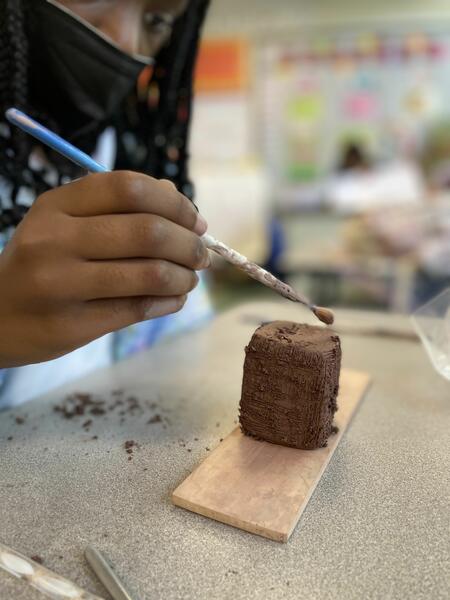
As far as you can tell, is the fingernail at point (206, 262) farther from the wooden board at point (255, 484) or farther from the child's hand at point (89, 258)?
the wooden board at point (255, 484)

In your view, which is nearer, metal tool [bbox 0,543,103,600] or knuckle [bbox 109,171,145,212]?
metal tool [bbox 0,543,103,600]

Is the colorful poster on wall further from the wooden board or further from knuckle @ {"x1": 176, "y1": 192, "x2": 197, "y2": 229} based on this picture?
the wooden board

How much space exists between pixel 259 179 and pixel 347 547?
10.9 ft

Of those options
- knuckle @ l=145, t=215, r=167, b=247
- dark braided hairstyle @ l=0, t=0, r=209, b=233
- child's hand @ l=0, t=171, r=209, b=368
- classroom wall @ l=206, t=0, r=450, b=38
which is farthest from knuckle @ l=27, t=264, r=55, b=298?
classroom wall @ l=206, t=0, r=450, b=38

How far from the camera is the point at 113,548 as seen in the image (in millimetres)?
448

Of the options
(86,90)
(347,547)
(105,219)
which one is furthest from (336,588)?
(86,90)

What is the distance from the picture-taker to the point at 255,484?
53 cm

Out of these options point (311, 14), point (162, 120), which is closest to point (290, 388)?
point (162, 120)

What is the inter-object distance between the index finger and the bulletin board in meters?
3.24

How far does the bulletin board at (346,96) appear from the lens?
3.29 m

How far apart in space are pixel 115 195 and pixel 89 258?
69 millimetres

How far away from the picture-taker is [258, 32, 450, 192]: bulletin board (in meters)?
3.29

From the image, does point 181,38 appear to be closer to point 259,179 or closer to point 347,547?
point 347,547

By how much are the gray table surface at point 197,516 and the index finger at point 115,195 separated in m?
0.29
